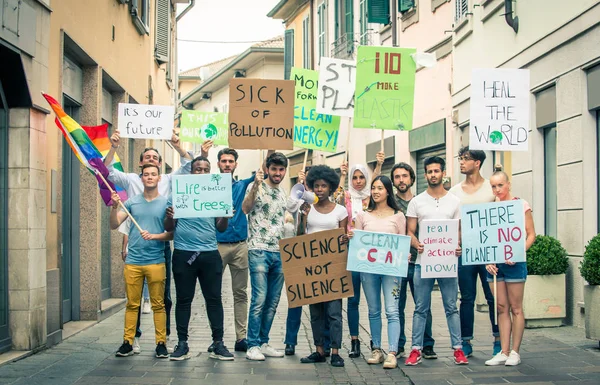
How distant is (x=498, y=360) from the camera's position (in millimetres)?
7410

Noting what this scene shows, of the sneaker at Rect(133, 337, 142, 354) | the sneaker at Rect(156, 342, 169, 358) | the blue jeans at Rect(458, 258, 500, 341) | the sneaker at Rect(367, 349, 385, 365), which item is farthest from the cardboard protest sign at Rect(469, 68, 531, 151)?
the sneaker at Rect(133, 337, 142, 354)

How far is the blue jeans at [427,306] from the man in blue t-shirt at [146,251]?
7.64ft

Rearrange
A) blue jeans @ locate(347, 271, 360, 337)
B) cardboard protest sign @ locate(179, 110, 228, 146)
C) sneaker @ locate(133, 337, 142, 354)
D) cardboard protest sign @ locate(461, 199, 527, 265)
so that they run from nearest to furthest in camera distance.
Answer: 1. cardboard protest sign @ locate(461, 199, 527, 265)
2. blue jeans @ locate(347, 271, 360, 337)
3. sneaker @ locate(133, 337, 142, 354)
4. cardboard protest sign @ locate(179, 110, 228, 146)

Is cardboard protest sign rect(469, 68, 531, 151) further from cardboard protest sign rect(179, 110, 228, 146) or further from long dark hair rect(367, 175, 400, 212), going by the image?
cardboard protest sign rect(179, 110, 228, 146)

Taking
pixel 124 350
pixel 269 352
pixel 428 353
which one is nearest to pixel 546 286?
pixel 428 353

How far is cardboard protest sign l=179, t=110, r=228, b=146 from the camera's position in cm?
1384

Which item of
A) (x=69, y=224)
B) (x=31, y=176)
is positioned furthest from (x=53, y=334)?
(x=69, y=224)

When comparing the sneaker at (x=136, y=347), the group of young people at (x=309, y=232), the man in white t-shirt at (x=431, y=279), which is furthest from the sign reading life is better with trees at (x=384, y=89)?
the sneaker at (x=136, y=347)

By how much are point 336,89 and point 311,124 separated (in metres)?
0.65

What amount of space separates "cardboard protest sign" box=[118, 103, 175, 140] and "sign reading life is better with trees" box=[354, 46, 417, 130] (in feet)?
6.97

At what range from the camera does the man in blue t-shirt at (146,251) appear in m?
7.69

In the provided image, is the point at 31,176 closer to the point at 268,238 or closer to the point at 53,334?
the point at 53,334

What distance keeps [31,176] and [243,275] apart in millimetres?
2276

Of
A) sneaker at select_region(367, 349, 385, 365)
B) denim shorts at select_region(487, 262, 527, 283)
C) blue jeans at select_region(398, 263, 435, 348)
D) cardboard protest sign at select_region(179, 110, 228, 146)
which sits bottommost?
sneaker at select_region(367, 349, 385, 365)
